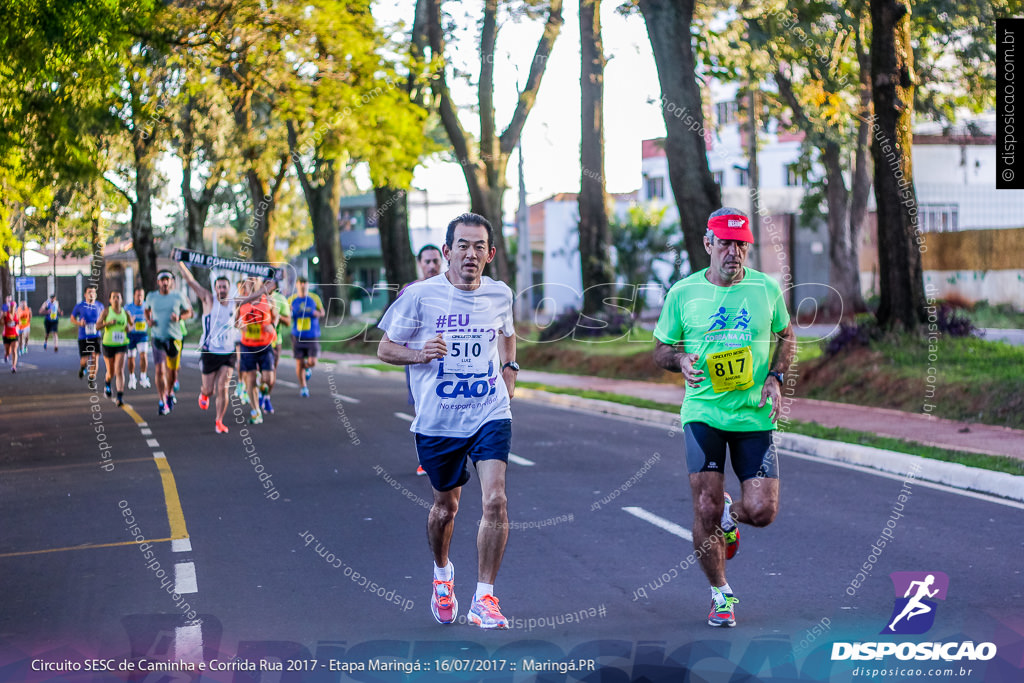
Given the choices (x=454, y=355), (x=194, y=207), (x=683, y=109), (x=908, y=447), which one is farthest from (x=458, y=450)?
(x=194, y=207)

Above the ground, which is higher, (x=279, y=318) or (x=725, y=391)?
(x=725, y=391)

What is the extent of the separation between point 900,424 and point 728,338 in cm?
924

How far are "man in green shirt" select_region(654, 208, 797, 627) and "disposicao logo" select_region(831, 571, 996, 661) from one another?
2.31 ft

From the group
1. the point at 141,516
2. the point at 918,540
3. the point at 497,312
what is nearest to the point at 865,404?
the point at 918,540

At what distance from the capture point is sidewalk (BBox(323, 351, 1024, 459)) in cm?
1262

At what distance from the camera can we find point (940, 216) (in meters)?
41.7

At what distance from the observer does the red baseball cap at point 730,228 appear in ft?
20.5

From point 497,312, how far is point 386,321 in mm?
570

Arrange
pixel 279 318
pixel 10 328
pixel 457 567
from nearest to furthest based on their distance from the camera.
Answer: pixel 457 567, pixel 279 318, pixel 10 328

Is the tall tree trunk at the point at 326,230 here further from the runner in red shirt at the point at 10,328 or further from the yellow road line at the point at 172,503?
the yellow road line at the point at 172,503

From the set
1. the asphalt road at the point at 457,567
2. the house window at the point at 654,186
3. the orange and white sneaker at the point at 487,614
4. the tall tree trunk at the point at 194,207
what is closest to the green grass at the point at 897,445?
the asphalt road at the point at 457,567

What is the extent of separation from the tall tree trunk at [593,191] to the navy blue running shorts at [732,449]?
71.7ft

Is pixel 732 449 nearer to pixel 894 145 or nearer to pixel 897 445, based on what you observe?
pixel 897 445

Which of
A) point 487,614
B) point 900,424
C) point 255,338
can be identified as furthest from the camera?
point 255,338
